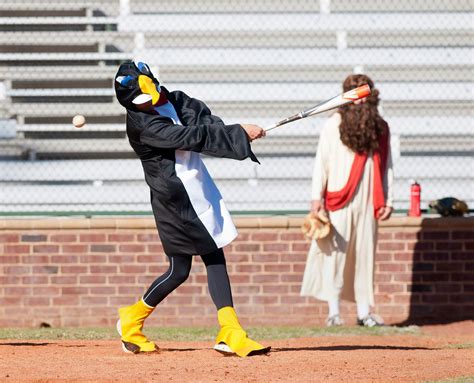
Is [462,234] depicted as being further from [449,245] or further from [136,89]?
[136,89]

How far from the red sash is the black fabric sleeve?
2.95m

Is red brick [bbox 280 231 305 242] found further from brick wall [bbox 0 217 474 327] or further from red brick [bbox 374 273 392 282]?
red brick [bbox 374 273 392 282]

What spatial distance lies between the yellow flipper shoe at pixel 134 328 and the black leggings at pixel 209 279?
0.22 ft

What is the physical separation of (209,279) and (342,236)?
287cm

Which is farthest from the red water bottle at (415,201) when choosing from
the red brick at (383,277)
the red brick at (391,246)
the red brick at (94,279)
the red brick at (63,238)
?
the red brick at (63,238)

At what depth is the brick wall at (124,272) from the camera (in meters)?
10.3

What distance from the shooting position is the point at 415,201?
1059 centimetres

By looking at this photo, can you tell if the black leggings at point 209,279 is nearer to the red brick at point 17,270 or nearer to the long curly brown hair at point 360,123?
the long curly brown hair at point 360,123

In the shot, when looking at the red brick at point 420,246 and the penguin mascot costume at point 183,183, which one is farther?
the red brick at point 420,246

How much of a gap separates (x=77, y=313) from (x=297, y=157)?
2.65 meters

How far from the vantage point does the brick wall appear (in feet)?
33.8

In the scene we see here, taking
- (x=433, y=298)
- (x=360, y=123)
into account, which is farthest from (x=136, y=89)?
(x=433, y=298)

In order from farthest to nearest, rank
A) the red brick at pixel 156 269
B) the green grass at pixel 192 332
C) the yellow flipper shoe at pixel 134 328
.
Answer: the red brick at pixel 156 269 → the green grass at pixel 192 332 → the yellow flipper shoe at pixel 134 328

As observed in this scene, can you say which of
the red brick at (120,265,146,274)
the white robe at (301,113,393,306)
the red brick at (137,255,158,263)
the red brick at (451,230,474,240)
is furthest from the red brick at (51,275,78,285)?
the red brick at (451,230,474,240)
